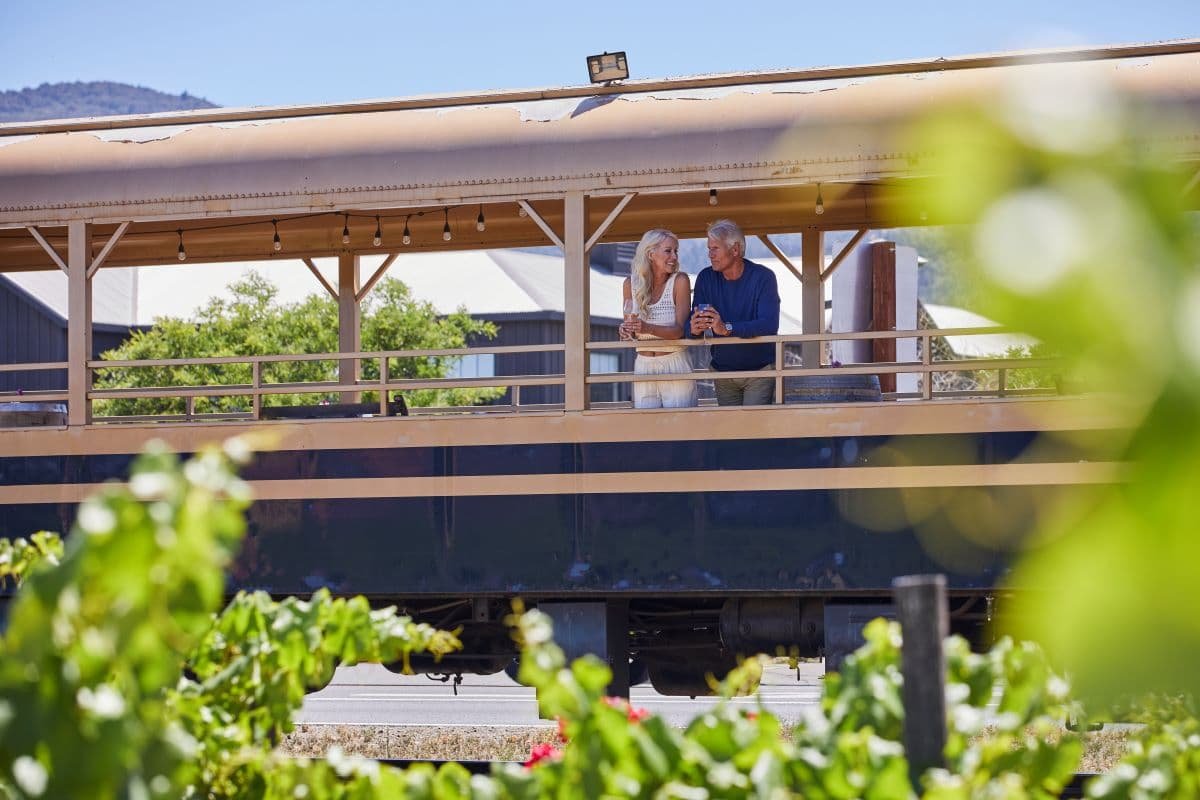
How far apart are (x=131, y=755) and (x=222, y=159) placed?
6451mm

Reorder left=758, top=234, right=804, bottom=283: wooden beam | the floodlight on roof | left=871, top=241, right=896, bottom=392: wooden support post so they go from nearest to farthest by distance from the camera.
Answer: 1. the floodlight on roof
2. left=758, top=234, right=804, bottom=283: wooden beam
3. left=871, top=241, right=896, bottom=392: wooden support post

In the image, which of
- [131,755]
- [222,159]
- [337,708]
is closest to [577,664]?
[131,755]

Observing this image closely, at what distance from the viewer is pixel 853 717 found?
2342 mm

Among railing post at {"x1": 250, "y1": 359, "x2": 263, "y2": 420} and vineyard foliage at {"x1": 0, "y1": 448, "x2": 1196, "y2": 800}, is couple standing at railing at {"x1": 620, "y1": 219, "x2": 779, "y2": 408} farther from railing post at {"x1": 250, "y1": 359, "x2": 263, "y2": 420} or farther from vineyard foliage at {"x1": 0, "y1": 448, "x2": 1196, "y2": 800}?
vineyard foliage at {"x1": 0, "y1": 448, "x2": 1196, "y2": 800}

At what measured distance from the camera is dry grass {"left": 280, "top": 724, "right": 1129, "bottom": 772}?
902 cm

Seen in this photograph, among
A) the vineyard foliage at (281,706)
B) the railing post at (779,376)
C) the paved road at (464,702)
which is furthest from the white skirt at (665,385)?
the paved road at (464,702)

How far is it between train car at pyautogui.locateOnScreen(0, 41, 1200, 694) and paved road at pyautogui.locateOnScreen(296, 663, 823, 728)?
19.2 feet

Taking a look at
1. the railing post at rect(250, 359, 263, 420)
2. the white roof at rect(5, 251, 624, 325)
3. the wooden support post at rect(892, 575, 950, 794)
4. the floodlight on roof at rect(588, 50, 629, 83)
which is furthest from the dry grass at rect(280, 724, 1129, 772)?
the white roof at rect(5, 251, 624, 325)

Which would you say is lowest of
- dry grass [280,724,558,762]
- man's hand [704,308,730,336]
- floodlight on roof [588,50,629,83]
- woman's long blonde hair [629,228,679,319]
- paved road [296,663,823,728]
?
paved road [296,663,823,728]

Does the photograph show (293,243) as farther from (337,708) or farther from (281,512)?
(337,708)

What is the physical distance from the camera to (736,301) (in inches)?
288

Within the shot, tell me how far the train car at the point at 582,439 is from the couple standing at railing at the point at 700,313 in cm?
25

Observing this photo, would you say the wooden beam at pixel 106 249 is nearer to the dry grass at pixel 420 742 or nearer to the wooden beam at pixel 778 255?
the dry grass at pixel 420 742

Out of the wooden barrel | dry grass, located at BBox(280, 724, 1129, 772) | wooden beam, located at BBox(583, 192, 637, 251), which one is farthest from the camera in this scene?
dry grass, located at BBox(280, 724, 1129, 772)
